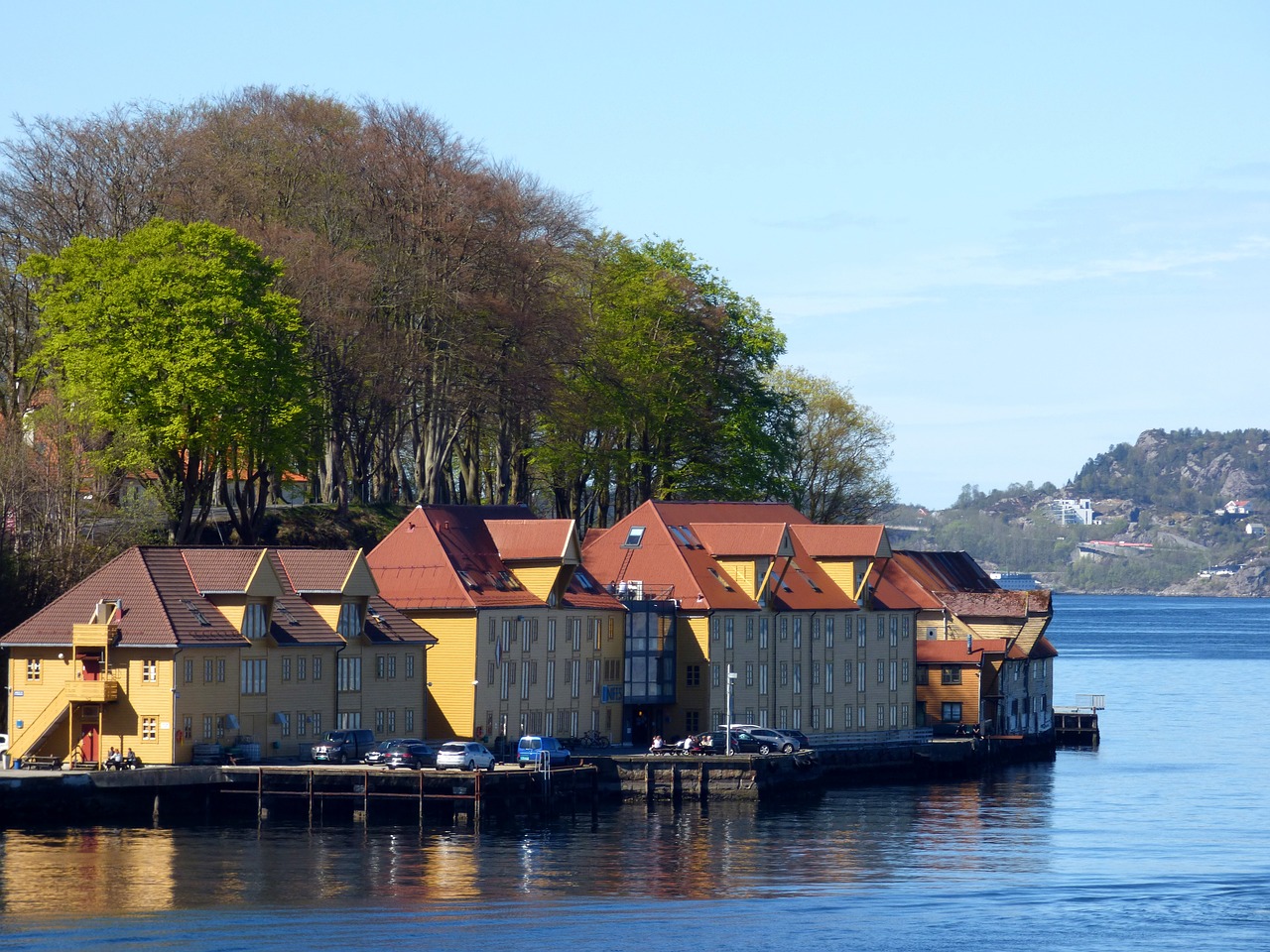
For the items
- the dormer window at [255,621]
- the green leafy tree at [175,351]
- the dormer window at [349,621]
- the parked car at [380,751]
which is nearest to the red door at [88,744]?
the dormer window at [255,621]

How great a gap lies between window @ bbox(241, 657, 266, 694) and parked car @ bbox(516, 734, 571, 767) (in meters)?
12.1

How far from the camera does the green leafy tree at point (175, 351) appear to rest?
11806 centimetres

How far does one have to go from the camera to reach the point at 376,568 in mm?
117938

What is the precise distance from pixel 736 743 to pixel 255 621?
86.8 ft

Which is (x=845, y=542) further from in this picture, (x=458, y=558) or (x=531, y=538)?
(x=458, y=558)

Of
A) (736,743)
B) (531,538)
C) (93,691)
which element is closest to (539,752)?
(736,743)

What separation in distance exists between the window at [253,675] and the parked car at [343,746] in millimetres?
3603

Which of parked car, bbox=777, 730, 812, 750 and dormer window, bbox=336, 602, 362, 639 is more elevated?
dormer window, bbox=336, 602, 362, 639

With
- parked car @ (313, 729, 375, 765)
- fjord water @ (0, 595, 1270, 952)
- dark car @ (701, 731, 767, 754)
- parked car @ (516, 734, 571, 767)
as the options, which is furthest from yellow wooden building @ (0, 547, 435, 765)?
dark car @ (701, 731, 767, 754)

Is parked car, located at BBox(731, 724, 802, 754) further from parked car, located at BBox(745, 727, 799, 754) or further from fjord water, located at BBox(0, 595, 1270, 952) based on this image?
fjord water, located at BBox(0, 595, 1270, 952)

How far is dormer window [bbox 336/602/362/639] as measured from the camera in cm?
10800

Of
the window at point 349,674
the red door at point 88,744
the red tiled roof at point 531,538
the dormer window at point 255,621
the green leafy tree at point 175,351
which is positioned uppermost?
the green leafy tree at point 175,351

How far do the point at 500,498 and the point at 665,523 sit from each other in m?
20.2

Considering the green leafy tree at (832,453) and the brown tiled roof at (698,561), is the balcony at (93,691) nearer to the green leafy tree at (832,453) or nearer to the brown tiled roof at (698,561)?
the brown tiled roof at (698,561)
